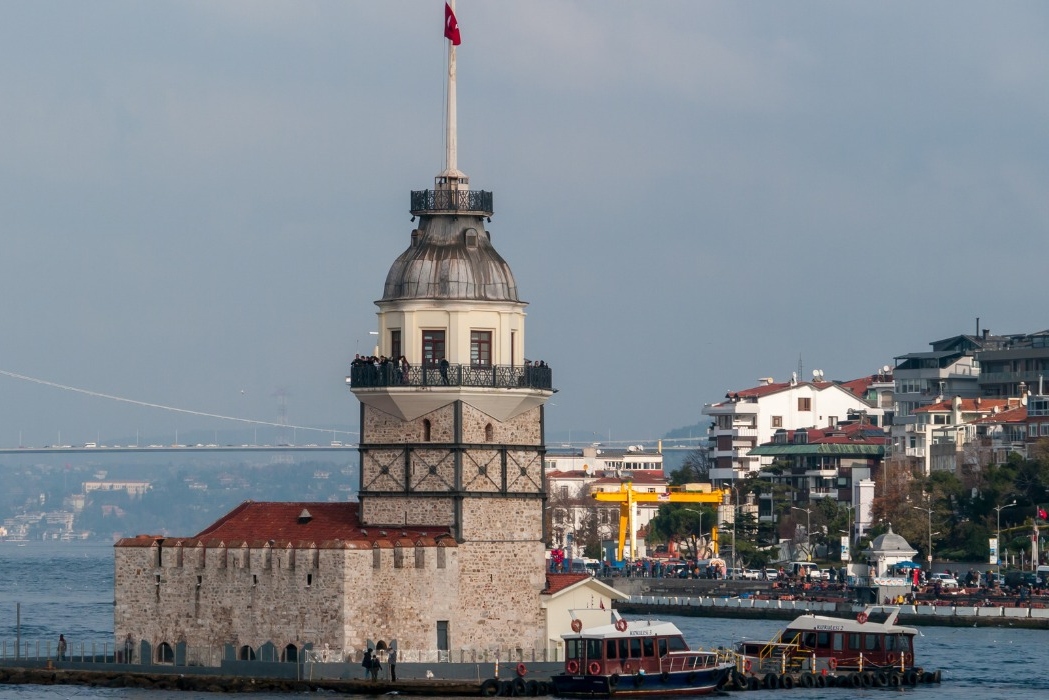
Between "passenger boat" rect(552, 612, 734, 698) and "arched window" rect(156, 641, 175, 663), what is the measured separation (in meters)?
9.02

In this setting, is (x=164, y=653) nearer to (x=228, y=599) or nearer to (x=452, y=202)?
(x=228, y=599)

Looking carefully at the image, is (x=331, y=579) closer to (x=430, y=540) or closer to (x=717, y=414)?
(x=430, y=540)

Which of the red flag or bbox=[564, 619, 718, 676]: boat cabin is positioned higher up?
the red flag

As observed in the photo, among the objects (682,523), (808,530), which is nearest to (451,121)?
(808,530)

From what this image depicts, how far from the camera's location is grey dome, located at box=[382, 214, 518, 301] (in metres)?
55.7

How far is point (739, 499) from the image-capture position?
462 ft

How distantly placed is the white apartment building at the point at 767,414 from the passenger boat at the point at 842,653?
93703 millimetres

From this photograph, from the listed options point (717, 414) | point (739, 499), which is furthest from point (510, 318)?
point (717, 414)

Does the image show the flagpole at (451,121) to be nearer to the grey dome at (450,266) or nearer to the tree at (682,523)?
the grey dome at (450,266)

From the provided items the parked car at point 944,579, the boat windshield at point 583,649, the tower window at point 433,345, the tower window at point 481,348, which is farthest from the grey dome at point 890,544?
the boat windshield at point 583,649

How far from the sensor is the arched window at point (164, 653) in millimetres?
55625

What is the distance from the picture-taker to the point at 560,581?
2229 inches

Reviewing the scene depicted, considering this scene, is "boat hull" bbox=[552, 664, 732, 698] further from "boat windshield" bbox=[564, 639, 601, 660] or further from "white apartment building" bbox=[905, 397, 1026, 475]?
"white apartment building" bbox=[905, 397, 1026, 475]

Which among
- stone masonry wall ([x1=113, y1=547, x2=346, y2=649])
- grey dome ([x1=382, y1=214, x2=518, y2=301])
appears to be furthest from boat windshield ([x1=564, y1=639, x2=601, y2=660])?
grey dome ([x1=382, y1=214, x2=518, y2=301])
